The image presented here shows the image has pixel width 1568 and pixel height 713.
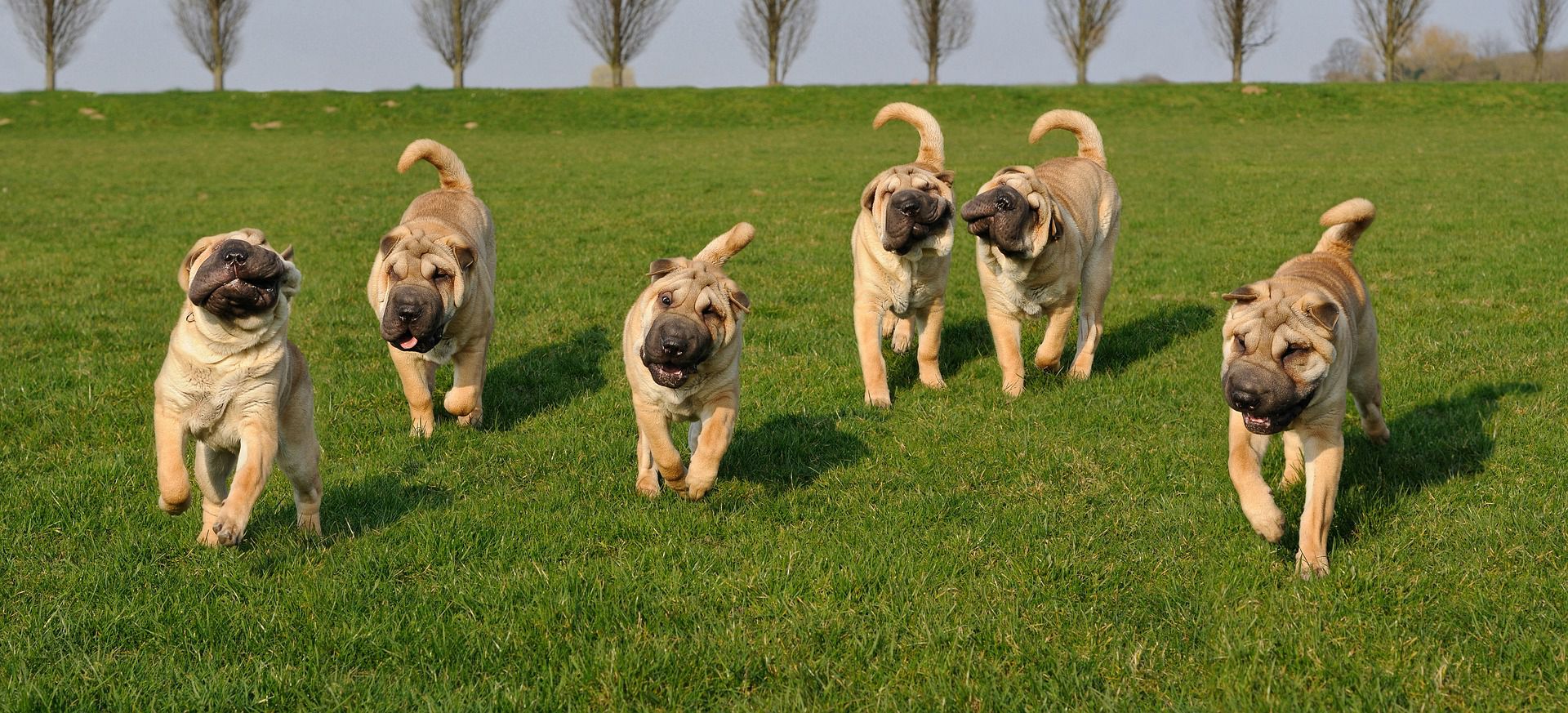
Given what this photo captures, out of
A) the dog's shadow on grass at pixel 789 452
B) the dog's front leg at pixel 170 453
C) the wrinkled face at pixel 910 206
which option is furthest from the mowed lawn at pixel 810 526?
the wrinkled face at pixel 910 206

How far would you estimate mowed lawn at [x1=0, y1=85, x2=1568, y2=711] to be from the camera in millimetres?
4070

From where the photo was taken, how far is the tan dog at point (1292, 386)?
15.0 ft

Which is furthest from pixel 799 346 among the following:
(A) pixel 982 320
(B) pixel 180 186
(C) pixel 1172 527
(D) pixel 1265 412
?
(B) pixel 180 186

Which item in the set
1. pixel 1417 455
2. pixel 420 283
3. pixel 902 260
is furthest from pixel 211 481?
pixel 1417 455

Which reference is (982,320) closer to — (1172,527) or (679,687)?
(1172,527)

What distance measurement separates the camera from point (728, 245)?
6680 millimetres

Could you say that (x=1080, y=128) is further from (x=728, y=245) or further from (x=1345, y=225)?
(x=728, y=245)

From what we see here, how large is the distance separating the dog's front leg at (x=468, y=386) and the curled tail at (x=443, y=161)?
214 cm

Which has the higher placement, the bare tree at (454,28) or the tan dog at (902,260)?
the bare tree at (454,28)

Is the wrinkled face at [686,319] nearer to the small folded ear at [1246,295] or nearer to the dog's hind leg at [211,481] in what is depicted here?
the dog's hind leg at [211,481]

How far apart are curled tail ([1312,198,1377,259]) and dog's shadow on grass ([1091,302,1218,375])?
2.43 metres

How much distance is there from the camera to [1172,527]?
551cm

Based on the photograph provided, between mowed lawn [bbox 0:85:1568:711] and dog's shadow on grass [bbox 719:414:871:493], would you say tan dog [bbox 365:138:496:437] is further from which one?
dog's shadow on grass [bbox 719:414:871:493]

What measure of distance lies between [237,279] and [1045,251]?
5.16 meters
